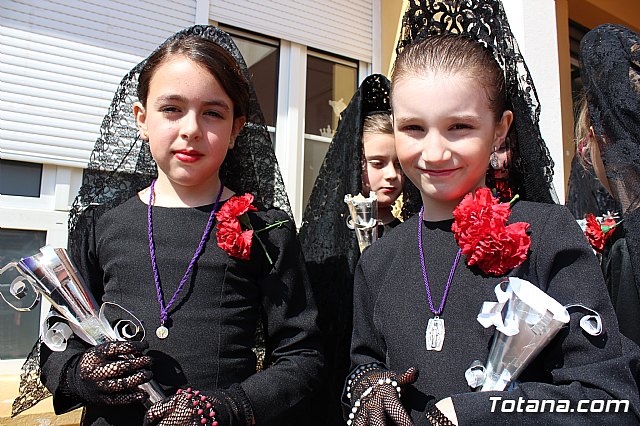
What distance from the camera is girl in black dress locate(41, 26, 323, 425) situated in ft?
4.76

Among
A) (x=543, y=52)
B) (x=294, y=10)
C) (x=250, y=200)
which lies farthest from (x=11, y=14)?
(x=543, y=52)

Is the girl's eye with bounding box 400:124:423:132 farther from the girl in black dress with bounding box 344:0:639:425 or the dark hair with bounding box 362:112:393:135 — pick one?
the dark hair with bounding box 362:112:393:135

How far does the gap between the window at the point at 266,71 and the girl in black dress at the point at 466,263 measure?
2702 mm

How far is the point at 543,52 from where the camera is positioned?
3.61 meters

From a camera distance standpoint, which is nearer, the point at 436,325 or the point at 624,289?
the point at 436,325

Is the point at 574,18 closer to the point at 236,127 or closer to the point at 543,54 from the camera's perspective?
the point at 543,54

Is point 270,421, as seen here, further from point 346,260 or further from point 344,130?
point 344,130

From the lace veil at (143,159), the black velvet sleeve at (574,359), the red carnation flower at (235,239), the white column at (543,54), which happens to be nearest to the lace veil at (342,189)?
the lace veil at (143,159)

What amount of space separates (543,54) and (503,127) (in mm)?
2472

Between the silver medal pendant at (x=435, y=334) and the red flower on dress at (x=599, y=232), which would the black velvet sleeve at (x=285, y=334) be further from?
the red flower on dress at (x=599, y=232)

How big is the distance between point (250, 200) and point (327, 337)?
70 centimetres

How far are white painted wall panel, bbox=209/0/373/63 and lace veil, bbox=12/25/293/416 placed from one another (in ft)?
7.09

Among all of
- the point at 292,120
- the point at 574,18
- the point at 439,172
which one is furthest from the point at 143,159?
the point at 574,18

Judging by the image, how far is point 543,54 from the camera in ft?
11.8
